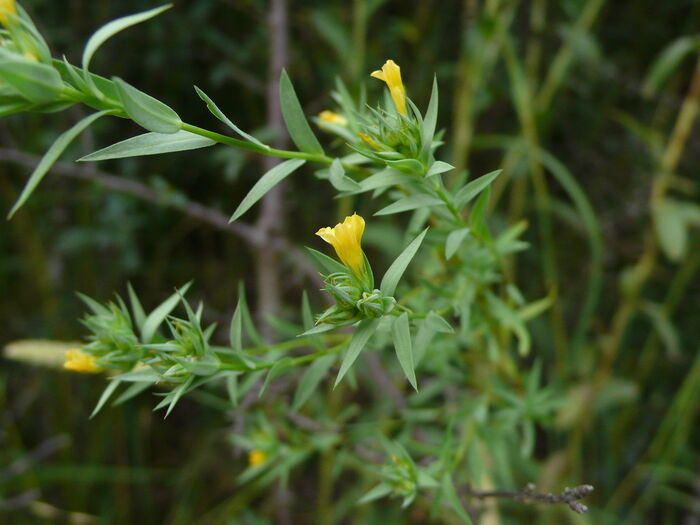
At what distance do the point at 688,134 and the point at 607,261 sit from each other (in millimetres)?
279

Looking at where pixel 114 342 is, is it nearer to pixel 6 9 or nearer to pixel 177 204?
pixel 6 9

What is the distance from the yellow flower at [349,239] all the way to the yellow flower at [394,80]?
0.38 ft

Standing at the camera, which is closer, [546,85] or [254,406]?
[254,406]

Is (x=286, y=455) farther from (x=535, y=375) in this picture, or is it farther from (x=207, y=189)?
(x=207, y=189)

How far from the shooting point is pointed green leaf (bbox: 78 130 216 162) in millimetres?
477

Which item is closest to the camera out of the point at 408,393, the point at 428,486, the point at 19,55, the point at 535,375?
the point at 19,55

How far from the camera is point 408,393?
4.02 feet

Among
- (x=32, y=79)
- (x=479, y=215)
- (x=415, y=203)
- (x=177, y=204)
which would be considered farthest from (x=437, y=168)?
(x=177, y=204)

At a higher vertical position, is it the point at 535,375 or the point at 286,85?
the point at 286,85

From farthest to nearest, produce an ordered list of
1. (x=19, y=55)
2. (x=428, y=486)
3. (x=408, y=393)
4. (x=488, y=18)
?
(x=408, y=393) < (x=488, y=18) < (x=428, y=486) < (x=19, y=55)

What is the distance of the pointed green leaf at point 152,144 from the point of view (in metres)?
0.48

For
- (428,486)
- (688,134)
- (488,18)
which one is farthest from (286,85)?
(688,134)

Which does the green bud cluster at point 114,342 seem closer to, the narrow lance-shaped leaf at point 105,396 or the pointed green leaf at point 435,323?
the narrow lance-shaped leaf at point 105,396

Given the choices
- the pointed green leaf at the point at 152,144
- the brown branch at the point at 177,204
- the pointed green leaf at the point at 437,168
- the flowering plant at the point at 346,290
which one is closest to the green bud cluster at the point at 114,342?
the flowering plant at the point at 346,290
